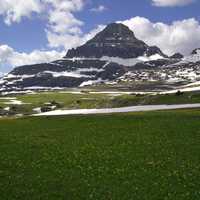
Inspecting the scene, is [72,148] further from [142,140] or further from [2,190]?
[2,190]

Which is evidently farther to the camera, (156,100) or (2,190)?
(156,100)

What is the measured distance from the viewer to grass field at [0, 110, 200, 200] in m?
29.3

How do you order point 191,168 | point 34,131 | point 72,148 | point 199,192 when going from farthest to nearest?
point 34,131 < point 72,148 < point 191,168 < point 199,192

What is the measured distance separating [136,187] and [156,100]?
131m

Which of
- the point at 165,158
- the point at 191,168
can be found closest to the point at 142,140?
the point at 165,158

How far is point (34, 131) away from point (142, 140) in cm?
1715

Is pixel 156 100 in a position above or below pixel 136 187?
below

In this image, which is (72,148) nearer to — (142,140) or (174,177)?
(142,140)

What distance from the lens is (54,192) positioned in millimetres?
29328

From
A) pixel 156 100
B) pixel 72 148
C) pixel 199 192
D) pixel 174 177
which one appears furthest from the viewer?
pixel 156 100

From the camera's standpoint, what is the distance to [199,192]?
28281 mm

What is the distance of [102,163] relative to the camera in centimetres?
3856

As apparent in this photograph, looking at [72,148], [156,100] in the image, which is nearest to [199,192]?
[72,148]

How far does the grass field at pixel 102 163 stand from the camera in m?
29.3
